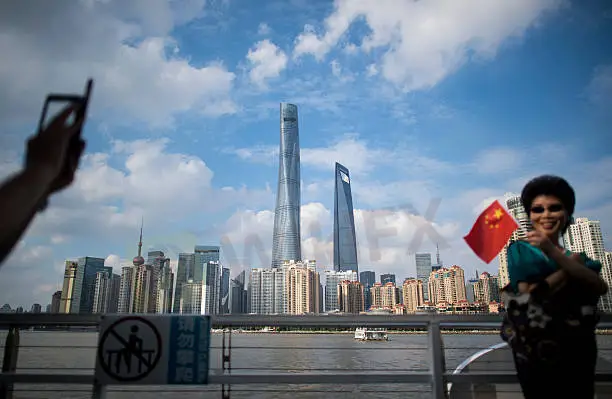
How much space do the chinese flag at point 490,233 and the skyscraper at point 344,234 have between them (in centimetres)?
16574

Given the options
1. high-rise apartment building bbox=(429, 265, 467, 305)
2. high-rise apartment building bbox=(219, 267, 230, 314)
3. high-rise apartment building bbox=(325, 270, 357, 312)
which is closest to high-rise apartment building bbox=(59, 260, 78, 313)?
high-rise apartment building bbox=(219, 267, 230, 314)

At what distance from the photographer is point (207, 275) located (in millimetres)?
101938

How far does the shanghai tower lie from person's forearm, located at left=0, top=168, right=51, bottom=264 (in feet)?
457

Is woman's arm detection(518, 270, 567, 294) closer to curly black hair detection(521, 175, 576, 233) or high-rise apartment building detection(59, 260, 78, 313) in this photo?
curly black hair detection(521, 175, 576, 233)

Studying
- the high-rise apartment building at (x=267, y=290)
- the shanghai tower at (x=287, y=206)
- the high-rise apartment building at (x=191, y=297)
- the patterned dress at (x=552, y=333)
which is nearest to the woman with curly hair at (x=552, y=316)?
the patterned dress at (x=552, y=333)

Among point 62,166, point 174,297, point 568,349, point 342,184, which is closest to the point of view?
point 62,166

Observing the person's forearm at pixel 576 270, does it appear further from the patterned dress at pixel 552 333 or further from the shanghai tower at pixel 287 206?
the shanghai tower at pixel 287 206

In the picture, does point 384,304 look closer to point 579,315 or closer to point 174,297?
point 174,297

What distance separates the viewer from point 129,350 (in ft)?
8.30

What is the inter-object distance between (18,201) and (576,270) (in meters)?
1.95

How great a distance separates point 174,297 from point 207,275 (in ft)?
41.1

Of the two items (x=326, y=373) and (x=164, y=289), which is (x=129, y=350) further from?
(x=164, y=289)

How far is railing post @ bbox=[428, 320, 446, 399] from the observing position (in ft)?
8.46

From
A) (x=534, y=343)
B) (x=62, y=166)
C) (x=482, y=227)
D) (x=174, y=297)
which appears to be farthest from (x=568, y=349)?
(x=174, y=297)
